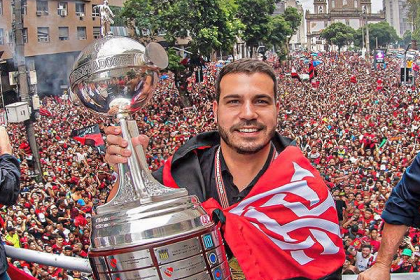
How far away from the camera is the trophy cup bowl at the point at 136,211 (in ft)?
5.08

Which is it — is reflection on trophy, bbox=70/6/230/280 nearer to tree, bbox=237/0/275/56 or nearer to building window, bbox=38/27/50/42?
building window, bbox=38/27/50/42

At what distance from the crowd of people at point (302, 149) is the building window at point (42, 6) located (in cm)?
446

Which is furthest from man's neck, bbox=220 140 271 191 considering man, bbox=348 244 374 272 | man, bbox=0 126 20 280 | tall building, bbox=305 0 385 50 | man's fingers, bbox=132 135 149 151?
tall building, bbox=305 0 385 50

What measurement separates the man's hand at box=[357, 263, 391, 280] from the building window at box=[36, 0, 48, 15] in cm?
2642

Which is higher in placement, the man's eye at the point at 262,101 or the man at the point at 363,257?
the man's eye at the point at 262,101

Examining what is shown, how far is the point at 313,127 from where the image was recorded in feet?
65.4

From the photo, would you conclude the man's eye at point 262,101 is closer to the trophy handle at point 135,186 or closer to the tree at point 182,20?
the trophy handle at point 135,186

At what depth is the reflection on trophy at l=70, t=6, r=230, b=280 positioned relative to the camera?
5.08 ft

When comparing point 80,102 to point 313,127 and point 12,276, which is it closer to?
point 12,276

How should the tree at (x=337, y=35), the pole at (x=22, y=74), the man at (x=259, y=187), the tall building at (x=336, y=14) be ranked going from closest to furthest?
the man at (x=259, y=187) < the pole at (x=22, y=74) < the tree at (x=337, y=35) < the tall building at (x=336, y=14)

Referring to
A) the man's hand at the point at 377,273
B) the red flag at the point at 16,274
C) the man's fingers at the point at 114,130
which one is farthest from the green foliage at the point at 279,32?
the man's fingers at the point at 114,130

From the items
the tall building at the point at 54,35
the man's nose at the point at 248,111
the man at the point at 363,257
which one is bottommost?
the man at the point at 363,257

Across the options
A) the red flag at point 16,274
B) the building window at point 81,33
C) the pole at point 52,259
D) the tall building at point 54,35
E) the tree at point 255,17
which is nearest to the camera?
the pole at point 52,259

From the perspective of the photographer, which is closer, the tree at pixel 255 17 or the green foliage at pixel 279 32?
the tree at pixel 255 17
